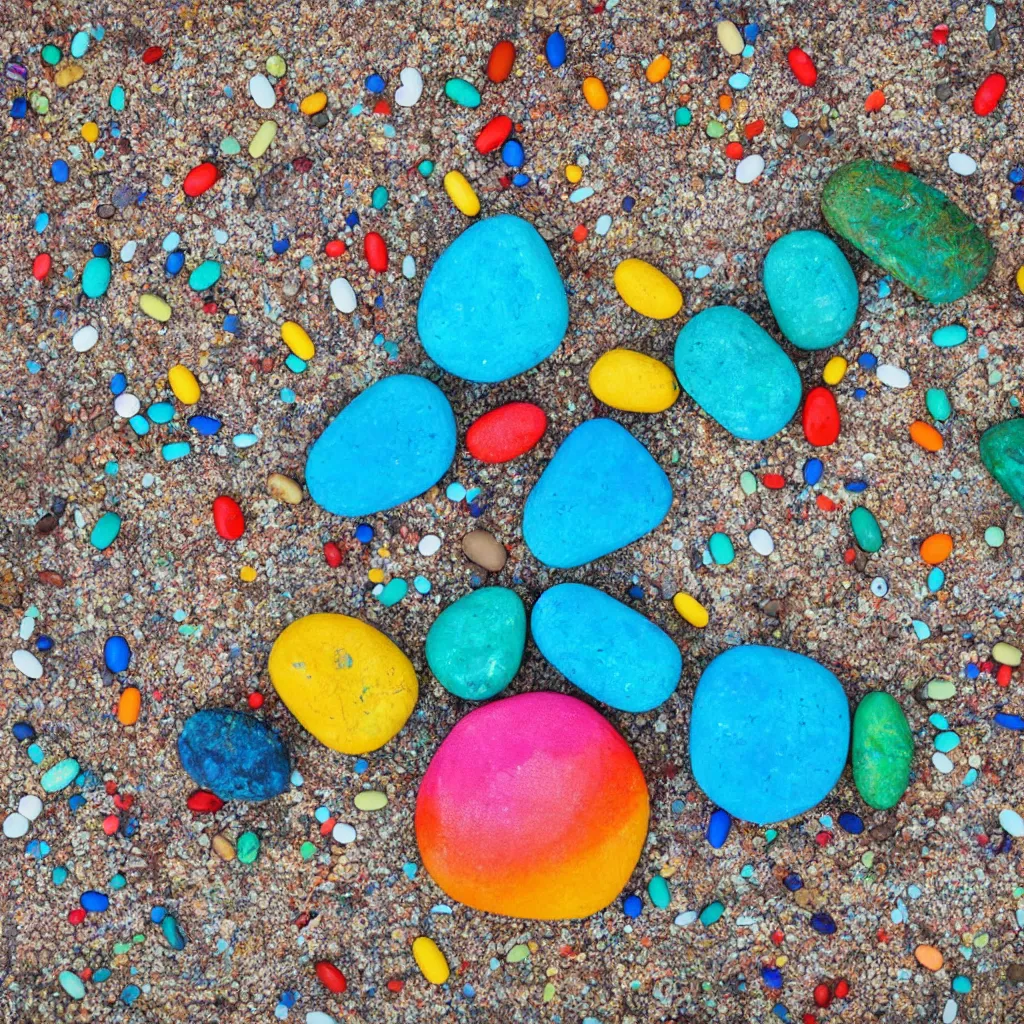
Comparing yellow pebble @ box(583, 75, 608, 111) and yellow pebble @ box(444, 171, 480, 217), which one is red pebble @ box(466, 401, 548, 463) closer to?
yellow pebble @ box(444, 171, 480, 217)

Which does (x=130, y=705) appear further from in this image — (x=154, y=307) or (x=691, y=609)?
(x=691, y=609)

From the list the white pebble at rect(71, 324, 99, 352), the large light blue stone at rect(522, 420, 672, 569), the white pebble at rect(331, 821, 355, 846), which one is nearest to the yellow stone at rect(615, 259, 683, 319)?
the large light blue stone at rect(522, 420, 672, 569)

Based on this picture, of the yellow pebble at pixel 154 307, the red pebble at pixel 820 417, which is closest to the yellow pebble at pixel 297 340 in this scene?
the yellow pebble at pixel 154 307

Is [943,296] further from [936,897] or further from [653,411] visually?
[936,897]

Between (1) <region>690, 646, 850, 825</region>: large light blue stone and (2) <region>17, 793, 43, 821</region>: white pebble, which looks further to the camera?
(2) <region>17, 793, 43, 821</region>: white pebble

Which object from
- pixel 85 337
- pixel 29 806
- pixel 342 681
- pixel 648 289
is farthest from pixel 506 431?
pixel 29 806

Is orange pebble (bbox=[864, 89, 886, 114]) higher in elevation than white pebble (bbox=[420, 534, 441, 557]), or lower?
higher
